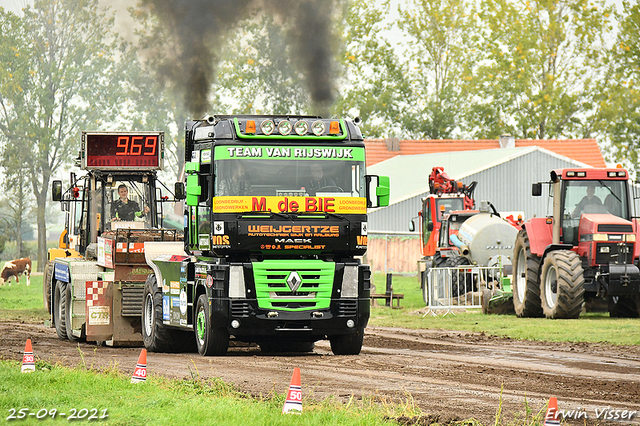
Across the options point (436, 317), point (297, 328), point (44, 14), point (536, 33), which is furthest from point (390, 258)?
point (297, 328)

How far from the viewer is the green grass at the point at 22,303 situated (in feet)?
83.8

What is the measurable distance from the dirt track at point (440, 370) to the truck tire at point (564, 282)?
9.57 ft

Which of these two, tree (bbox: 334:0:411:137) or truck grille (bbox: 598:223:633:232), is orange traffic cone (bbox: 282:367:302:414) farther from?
tree (bbox: 334:0:411:137)

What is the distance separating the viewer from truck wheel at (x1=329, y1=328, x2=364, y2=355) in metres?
15.2

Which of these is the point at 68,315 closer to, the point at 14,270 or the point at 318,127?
the point at 318,127

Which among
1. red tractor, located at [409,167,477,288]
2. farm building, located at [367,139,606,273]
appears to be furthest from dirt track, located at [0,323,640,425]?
farm building, located at [367,139,606,273]

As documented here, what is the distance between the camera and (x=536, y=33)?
56.1 metres

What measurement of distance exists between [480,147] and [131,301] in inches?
1629

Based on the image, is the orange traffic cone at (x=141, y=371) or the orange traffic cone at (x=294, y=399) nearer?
the orange traffic cone at (x=294, y=399)

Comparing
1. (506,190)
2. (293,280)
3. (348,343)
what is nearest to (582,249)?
(348,343)

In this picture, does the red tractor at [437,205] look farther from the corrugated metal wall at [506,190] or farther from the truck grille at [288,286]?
the truck grille at [288,286]

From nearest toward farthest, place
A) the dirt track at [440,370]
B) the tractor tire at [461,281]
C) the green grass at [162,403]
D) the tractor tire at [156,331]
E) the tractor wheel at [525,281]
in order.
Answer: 1. the green grass at [162,403]
2. the dirt track at [440,370]
3. the tractor tire at [156,331]
4. the tractor wheel at [525,281]
5. the tractor tire at [461,281]

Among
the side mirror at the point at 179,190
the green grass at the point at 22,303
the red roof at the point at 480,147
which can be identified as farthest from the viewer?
the red roof at the point at 480,147

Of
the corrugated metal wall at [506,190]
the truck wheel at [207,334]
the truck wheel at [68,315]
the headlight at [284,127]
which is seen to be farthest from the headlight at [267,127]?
the corrugated metal wall at [506,190]
